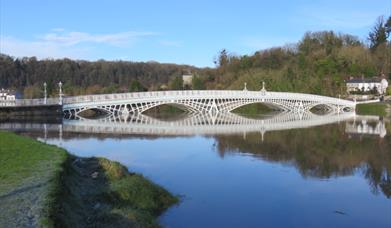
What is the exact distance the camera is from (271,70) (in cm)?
7581

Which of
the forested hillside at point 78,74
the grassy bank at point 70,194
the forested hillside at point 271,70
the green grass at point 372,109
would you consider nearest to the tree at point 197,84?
the forested hillside at point 271,70

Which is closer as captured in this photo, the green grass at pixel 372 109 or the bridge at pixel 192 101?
the bridge at pixel 192 101

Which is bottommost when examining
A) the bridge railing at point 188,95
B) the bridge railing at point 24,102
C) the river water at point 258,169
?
the river water at point 258,169

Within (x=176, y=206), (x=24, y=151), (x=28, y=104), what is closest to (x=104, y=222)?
(x=176, y=206)

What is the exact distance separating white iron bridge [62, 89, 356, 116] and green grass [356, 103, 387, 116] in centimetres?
109

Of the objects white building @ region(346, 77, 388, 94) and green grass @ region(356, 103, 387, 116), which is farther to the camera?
white building @ region(346, 77, 388, 94)

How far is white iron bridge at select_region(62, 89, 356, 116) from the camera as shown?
49.3 metres

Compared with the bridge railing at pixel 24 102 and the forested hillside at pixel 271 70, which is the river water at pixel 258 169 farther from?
the forested hillside at pixel 271 70

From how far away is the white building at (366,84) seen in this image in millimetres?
72375

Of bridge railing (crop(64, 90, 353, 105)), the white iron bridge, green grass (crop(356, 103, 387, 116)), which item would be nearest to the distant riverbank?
green grass (crop(356, 103, 387, 116))

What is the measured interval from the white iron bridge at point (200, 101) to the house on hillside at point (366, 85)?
912 cm

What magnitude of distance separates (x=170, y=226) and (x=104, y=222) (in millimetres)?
1871

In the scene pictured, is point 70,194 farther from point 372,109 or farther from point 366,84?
point 366,84

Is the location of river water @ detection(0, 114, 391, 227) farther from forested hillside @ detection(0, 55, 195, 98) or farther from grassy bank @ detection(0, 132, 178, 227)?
forested hillside @ detection(0, 55, 195, 98)
